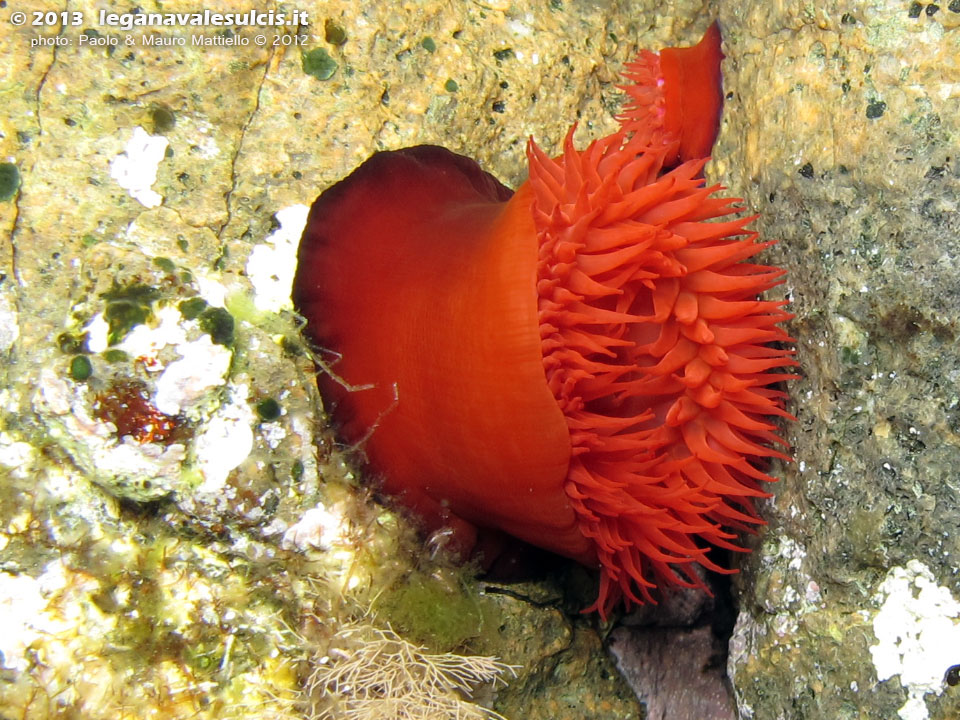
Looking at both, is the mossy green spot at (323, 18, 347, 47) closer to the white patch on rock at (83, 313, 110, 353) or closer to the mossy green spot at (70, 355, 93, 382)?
the white patch on rock at (83, 313, 110, 353)

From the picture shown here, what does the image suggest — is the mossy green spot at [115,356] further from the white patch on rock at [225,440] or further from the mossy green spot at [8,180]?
the mossy green spot at [8,180]

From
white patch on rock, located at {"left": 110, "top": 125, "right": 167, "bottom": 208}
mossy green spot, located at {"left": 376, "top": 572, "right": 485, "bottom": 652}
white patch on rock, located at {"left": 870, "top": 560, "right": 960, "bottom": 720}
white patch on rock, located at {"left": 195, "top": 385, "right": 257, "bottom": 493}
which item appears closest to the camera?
white patch on rock, located at {"left": 870, "top": 560, "right": 960, "bottom": 720}

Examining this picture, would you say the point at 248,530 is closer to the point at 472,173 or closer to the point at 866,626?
the point at 472,173

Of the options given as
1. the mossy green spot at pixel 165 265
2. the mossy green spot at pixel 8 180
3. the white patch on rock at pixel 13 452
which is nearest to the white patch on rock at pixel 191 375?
the mossy green spot at pixel 165 265

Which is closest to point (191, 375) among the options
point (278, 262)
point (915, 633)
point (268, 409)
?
point (268, 409)

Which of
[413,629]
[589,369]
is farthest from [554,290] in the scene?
[413,629]

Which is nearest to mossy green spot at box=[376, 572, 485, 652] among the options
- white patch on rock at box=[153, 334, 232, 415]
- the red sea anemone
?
the red sea anemone
